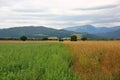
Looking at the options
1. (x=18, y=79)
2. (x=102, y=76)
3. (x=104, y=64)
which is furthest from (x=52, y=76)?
(x=104, y=64)

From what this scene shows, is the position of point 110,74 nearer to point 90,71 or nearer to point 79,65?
point 90,71

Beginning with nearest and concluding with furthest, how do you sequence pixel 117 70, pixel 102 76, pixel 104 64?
1. pixel 102 76
2. pixel 117 70
3. pixel 104 64

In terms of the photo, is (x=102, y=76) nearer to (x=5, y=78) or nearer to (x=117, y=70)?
(x=117, y=70)

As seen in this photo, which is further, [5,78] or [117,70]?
[117,70]

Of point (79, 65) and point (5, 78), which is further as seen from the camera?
point (79, 65)

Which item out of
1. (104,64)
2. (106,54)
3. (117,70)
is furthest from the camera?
(106,54)

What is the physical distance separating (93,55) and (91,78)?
14.8ft

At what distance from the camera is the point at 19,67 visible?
1173cm

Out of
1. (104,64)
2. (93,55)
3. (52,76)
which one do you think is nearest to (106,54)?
(93,55)

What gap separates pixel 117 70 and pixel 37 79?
9.69 feet

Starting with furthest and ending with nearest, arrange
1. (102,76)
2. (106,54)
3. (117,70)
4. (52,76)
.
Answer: (106,54), (117,70), (102,76), (52,76)

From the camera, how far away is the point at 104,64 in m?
11.3

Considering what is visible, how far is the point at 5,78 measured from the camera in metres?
8.52

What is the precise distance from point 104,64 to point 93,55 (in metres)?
1.91
